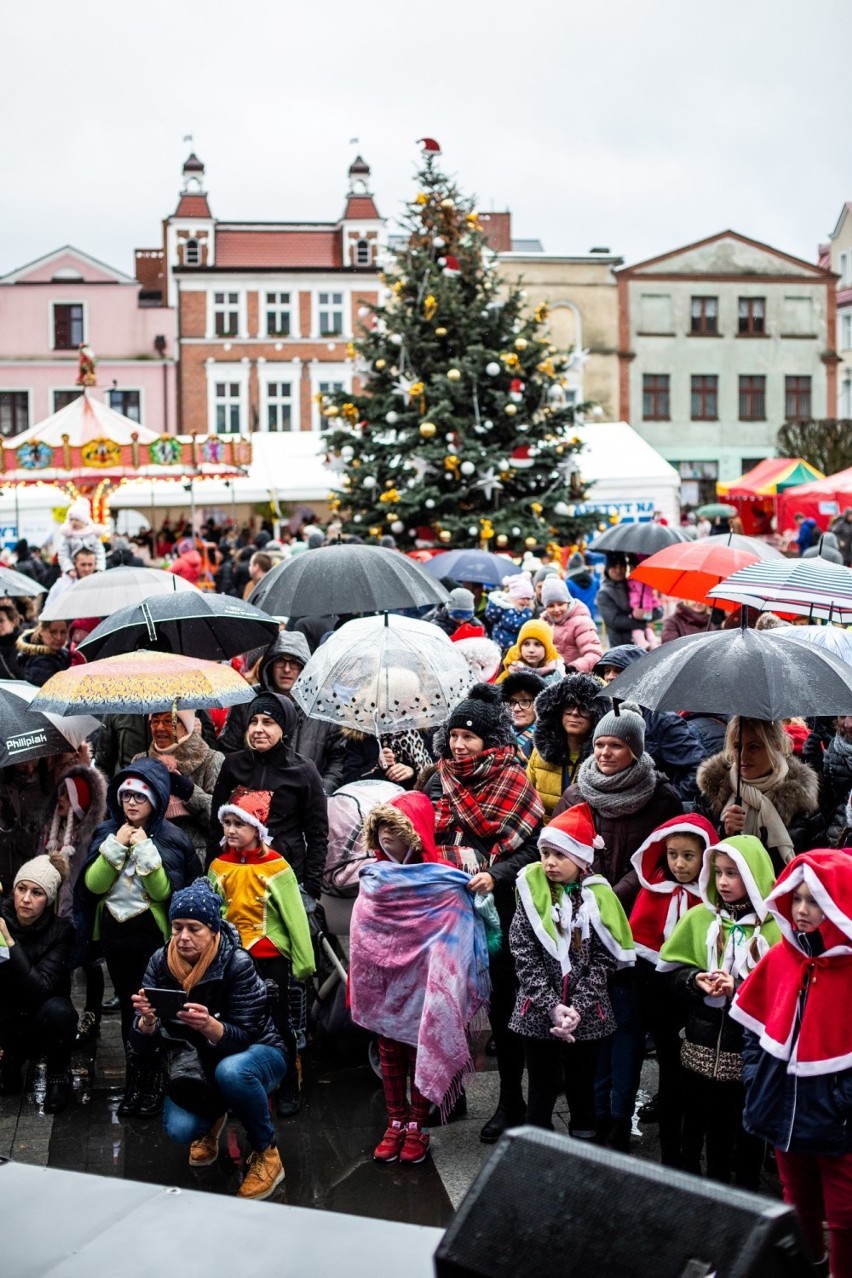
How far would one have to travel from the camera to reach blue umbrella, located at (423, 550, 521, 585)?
41.7ft

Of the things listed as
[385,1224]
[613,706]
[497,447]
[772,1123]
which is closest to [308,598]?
[613,706]

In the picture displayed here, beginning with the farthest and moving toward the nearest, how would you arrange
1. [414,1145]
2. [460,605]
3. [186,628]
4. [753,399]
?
[753,399]
[460,605]
[186,628]
[414,1145]

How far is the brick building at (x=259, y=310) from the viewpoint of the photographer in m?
48.8

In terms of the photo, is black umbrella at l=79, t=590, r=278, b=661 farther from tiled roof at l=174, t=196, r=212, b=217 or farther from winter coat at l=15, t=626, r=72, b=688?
tiled roof at l=174, t=196, r=212, b=217

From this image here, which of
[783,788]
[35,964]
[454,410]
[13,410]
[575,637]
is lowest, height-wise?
[35,964]

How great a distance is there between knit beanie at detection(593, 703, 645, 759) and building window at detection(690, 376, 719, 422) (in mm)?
47497

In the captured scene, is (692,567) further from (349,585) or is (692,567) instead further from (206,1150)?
(206,1150)

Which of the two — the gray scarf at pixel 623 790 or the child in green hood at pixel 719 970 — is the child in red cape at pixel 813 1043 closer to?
the child in green hood at pixel 719 970

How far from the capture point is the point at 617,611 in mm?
12383

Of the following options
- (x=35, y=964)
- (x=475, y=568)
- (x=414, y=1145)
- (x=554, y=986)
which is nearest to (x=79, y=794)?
(x=35, y=964)

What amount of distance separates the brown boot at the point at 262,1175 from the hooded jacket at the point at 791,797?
2133mm

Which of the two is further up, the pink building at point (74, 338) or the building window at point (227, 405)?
the pink building at point (74, 338)

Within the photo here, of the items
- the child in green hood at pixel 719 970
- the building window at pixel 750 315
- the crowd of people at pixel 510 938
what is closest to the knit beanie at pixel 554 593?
the crowd of people at pixel 510 938

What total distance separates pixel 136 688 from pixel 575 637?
412 cm
